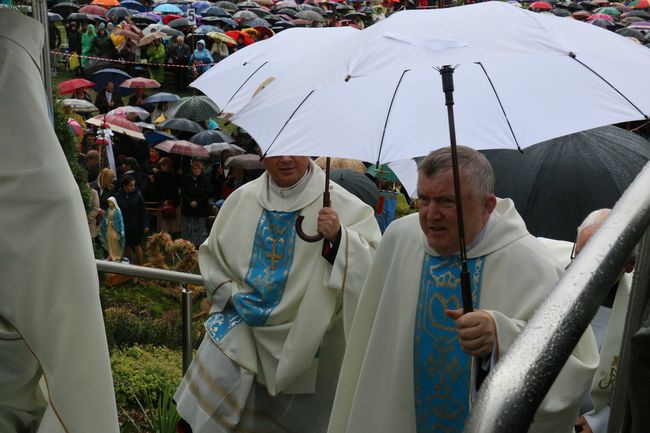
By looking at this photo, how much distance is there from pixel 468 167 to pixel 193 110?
52.0 ft

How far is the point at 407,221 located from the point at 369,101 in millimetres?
522

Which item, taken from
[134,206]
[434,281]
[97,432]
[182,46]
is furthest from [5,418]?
[182,46]

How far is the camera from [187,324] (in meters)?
5.85

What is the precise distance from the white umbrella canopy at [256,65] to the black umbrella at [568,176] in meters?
1.37

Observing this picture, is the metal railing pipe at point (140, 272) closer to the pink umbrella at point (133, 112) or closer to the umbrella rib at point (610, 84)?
the umbrella rib at point (610, 84)

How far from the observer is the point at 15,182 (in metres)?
2.26

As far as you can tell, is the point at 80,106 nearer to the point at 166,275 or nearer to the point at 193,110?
the point at 193,110

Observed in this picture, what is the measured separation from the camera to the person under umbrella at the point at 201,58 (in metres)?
27.3

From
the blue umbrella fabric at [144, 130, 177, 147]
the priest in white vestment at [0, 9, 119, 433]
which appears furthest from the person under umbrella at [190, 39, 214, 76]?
the priest in white vestment at [0, 9, 119, 433]

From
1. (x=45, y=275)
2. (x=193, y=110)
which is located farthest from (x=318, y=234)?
(x=193, y=110)

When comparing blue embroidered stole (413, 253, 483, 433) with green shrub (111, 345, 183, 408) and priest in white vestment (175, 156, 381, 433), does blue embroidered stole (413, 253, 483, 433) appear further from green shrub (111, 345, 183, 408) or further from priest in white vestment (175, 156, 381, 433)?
green shrub (111, 345, 183, 408)

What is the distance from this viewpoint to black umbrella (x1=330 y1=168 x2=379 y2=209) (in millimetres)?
6520

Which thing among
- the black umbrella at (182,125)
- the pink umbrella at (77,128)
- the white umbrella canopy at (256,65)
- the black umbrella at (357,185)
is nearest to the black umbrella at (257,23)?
the black umbrella at (182,125)

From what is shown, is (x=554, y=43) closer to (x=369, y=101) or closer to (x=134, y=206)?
(x=369, y=101)
